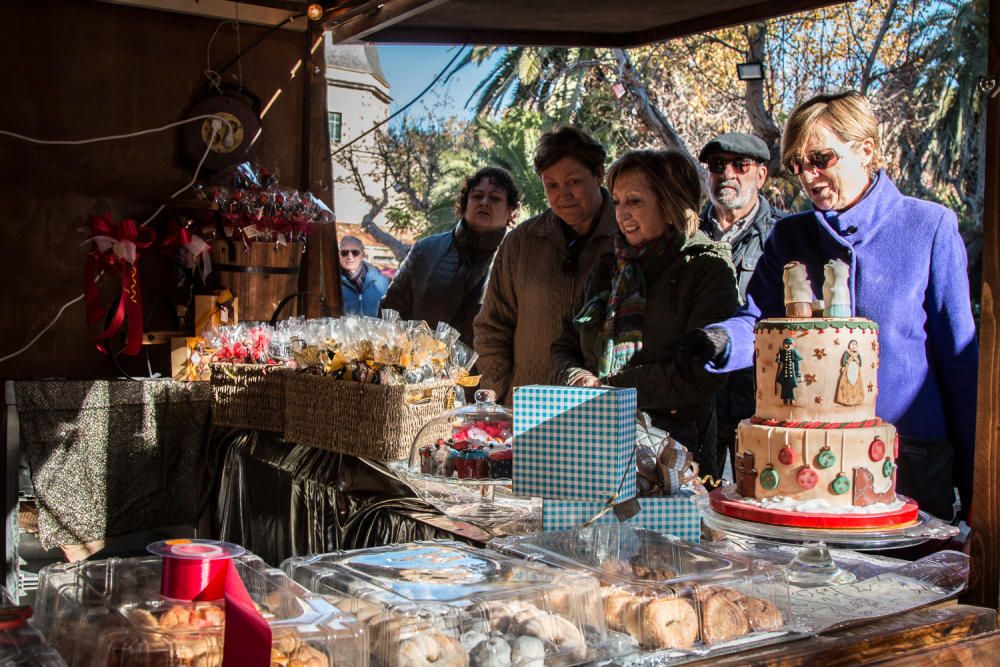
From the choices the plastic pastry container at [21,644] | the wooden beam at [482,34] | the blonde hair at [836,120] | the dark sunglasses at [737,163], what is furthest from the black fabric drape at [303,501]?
the dark sunglasses at [737,163]

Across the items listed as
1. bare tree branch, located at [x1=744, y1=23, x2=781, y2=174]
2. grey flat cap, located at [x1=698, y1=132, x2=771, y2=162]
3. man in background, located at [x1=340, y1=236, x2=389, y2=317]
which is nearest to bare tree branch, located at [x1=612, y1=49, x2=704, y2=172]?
bare tree branch, located at [x1=744, y1=23, x2=781, y2=174]

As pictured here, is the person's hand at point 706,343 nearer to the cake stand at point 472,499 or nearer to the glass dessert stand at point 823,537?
the cake stand at point 472,499

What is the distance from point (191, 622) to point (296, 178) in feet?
12.3

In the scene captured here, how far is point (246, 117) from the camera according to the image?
4465 mm

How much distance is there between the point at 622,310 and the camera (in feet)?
10.0

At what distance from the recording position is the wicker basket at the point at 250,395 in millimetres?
3188

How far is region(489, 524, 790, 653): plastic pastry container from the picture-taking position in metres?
1.35

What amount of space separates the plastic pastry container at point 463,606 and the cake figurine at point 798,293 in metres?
0.76

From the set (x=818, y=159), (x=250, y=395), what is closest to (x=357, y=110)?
(x=250, y=395)

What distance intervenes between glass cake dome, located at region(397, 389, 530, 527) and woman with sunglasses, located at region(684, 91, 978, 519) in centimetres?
86

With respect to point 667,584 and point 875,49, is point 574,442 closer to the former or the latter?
point 667,584

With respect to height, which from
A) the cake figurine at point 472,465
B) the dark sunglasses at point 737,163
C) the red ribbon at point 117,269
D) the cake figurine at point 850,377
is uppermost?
the dark sunglasses at point 737,163

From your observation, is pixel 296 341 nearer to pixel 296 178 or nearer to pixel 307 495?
pixel 307 495

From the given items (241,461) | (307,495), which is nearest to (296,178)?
(241,461)
